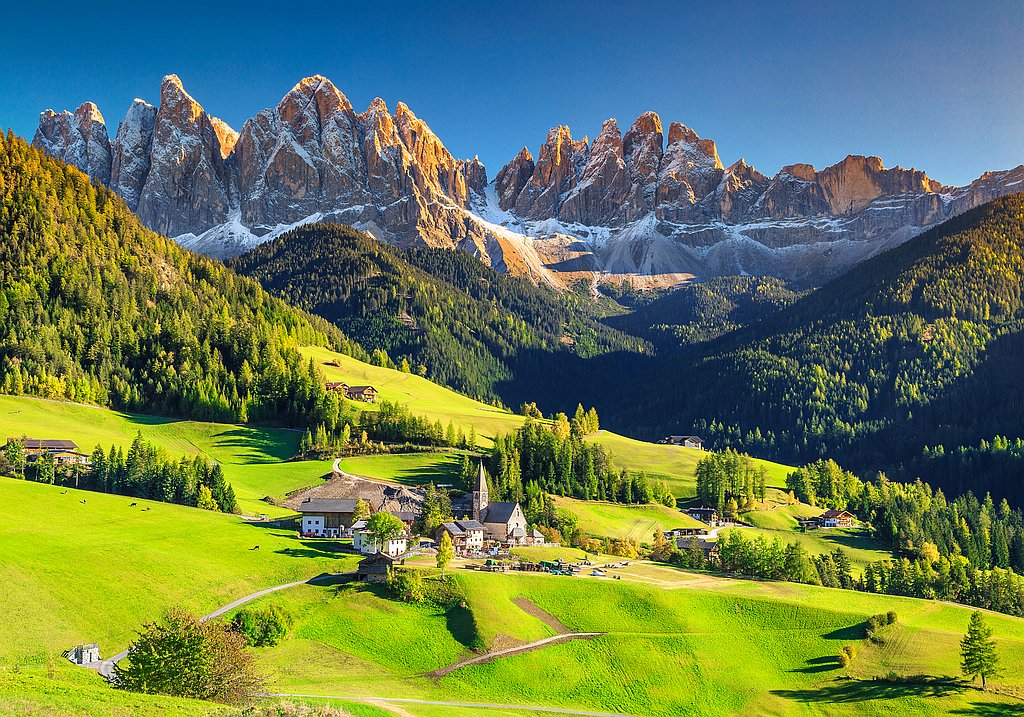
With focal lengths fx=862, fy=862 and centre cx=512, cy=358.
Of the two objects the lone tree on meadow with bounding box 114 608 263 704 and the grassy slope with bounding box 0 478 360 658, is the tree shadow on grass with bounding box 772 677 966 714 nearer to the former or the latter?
the lone tree on meadow with bounding box 114 608 263 704

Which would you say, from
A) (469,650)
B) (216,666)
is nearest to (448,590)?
(469,650)

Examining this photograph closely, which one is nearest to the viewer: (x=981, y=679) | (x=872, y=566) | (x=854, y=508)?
(x=981, y=679)

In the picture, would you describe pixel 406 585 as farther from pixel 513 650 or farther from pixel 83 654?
pixel 83 654

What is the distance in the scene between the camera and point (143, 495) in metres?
123

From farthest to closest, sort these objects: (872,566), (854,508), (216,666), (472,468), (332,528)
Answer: (854,508), (472,468), (872,566), (332,528), (216,666)

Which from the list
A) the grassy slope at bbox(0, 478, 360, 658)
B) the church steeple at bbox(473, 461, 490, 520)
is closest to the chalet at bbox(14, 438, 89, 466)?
the grassy slope at bbox(0, 478, 360, 658)

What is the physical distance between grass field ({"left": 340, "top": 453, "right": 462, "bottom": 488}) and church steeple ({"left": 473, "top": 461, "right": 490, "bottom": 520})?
12.6 meters

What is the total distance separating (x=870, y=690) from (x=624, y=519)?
71918 mm

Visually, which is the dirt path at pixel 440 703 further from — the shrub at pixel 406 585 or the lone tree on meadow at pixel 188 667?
the shrub at pixel 406 585

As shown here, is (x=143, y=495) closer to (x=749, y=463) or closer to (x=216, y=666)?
(x=216, y=666)

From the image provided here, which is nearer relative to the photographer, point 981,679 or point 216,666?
point 216,666

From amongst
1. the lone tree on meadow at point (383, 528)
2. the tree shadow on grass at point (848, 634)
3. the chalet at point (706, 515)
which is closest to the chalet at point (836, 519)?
Answer: the chalet at point (706, 515)

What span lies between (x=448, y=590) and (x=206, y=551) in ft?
89.9

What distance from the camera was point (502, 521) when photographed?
405 feet
